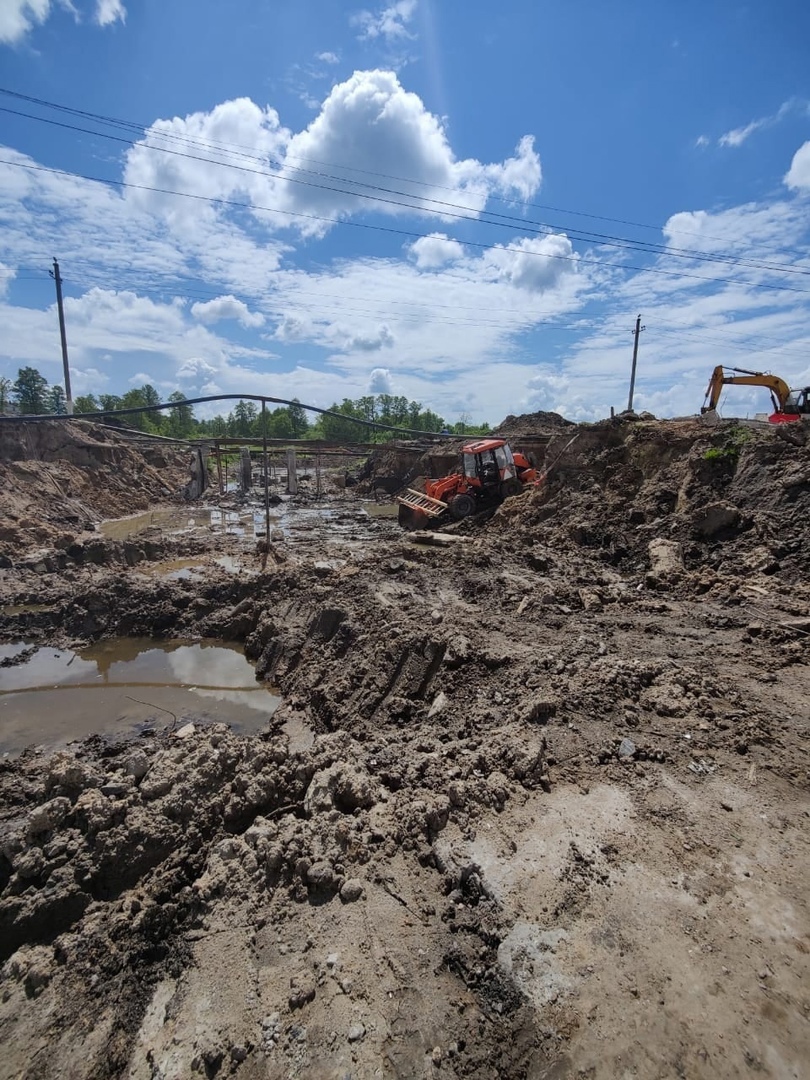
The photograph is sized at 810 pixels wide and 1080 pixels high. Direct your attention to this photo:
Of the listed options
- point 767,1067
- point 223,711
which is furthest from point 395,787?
point 223,711

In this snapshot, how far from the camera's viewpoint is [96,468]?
974 inches

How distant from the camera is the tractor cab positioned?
16.8m

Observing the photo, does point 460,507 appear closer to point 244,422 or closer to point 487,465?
point 487,465

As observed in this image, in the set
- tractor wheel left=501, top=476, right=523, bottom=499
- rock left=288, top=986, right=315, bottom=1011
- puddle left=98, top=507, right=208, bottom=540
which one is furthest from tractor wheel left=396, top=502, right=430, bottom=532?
rock left=288, top=986, right=315, bottom=1011

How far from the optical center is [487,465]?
16828mm

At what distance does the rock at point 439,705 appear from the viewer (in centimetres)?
550

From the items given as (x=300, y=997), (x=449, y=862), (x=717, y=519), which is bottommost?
(x=300, y=997)

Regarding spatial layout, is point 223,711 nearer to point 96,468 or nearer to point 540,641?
point 540,641

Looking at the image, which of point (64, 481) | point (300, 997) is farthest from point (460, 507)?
point (64, 481)

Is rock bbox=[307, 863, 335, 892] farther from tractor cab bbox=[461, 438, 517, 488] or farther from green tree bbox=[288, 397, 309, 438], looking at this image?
green tree bbox=[288, 397, 309, 438]

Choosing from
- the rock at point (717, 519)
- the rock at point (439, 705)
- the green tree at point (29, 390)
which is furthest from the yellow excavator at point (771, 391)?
the green tree at point (29, 390)

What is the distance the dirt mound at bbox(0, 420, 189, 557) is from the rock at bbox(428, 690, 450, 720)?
515 inches

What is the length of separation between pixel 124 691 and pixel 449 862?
6130mm

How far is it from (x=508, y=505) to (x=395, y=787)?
1254 cm
